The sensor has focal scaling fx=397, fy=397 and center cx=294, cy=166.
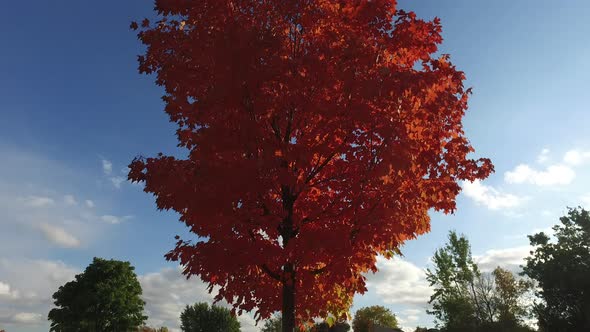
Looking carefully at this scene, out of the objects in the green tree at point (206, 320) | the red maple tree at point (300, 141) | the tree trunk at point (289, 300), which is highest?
the green tree at point (206, 320)

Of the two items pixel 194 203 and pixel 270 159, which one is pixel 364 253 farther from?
pixel 194 203

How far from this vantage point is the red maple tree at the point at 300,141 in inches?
334

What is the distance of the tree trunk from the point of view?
9906mm

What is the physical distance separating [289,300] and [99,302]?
50886 millimetres

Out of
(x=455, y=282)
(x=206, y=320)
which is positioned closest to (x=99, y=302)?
(x=206, y=320)

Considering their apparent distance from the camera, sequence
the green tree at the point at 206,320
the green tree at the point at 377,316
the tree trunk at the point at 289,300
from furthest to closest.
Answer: the green tree at the point at 377,316 → the green tree at the point at 206,320 → the tree trunk at the point at 289,300

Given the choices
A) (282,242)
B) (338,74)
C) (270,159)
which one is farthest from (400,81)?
(282,242)

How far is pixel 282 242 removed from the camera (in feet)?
32.8

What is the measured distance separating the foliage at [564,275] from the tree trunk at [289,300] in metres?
45.9

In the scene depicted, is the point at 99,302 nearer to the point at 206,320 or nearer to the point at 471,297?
the point at 206,320

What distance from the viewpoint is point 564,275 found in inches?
1815

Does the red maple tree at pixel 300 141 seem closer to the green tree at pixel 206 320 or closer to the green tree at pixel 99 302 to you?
the green tree at pixel 99 302

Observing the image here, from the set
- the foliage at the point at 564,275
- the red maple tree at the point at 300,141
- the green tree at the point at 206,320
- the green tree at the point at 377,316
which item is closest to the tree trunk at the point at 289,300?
the red maple tree at the point at 300,141

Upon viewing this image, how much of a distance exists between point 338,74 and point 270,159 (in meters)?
2.44
